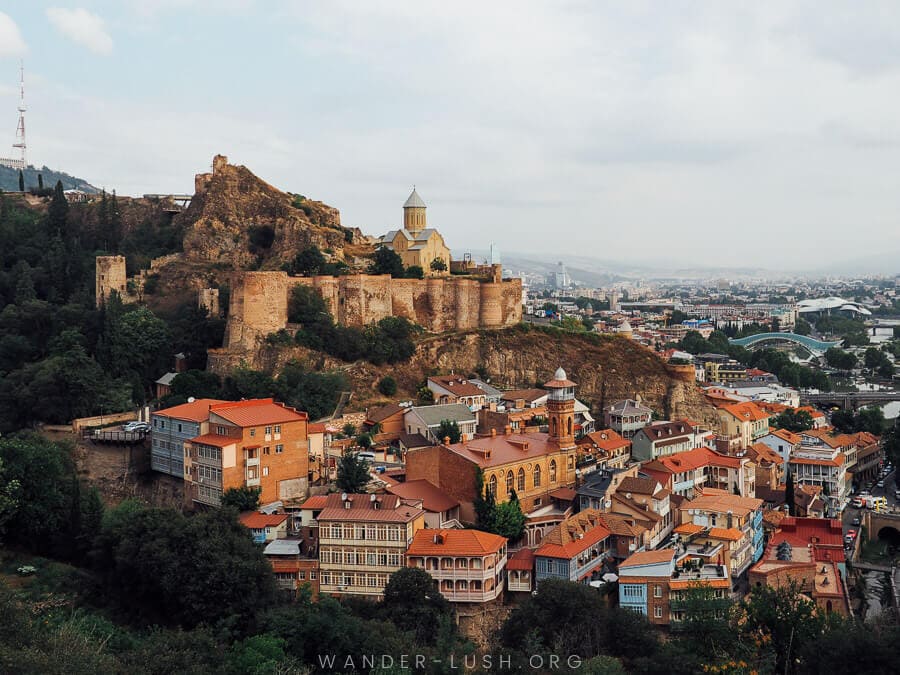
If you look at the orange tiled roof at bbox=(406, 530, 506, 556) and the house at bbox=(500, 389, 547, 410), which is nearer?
the orange tiled roof at bbox=(406, 530, 506, 556)

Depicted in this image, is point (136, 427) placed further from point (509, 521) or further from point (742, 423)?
point (742, 423)

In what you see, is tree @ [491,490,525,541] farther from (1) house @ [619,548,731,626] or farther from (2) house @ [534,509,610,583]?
(1) house @ [619,548,731,626]

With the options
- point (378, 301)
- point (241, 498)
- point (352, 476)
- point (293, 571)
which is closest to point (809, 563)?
point (352, 476)

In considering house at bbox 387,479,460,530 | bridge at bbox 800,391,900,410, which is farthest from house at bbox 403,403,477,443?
bridge at bbox 800,391,900,410

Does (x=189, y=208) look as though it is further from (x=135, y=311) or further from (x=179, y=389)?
(x=179, y=389)

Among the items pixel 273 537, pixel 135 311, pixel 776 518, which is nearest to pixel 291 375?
pixel 135 311
